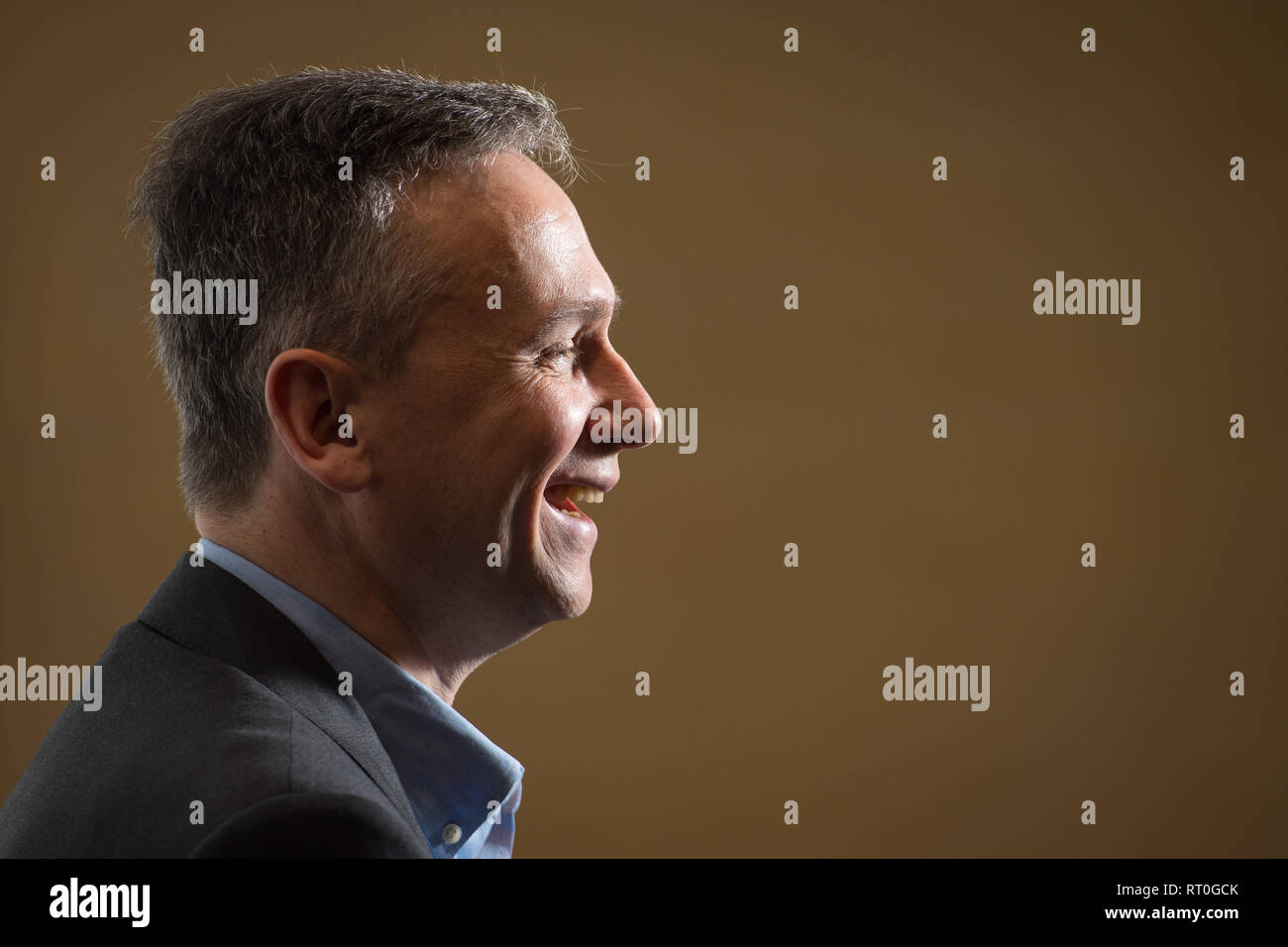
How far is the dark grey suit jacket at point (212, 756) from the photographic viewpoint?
647 mm

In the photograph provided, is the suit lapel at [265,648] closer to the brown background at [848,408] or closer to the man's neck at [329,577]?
the man's neck at [329,577]

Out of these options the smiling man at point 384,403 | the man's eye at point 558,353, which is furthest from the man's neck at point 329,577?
the man's eye at point 558,353

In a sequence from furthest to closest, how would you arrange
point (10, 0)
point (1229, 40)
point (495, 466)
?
point (1229, 40)
point (10, 0)
point (495, 466)

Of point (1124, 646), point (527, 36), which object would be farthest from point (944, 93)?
point (1124, 646)

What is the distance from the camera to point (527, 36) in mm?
3592

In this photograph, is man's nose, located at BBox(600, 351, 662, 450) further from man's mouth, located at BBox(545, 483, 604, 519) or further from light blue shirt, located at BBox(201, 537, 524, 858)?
light blue shirt, located at BBox(201, 537, 524, 858)

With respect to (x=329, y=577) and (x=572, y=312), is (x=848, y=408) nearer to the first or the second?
(x=572, y=312)

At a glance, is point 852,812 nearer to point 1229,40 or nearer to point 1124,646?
point 1124,646

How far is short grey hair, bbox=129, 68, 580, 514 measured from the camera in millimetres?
954

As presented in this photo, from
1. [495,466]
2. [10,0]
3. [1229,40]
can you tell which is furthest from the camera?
[1229,40]

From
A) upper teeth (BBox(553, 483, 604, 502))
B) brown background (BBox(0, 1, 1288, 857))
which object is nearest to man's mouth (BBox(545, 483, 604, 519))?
upper teeth (BBox(553, 483, 604, 502))

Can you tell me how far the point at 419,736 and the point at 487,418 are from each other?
26cm

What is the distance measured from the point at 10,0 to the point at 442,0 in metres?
1.21

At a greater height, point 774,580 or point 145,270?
point 145,270
